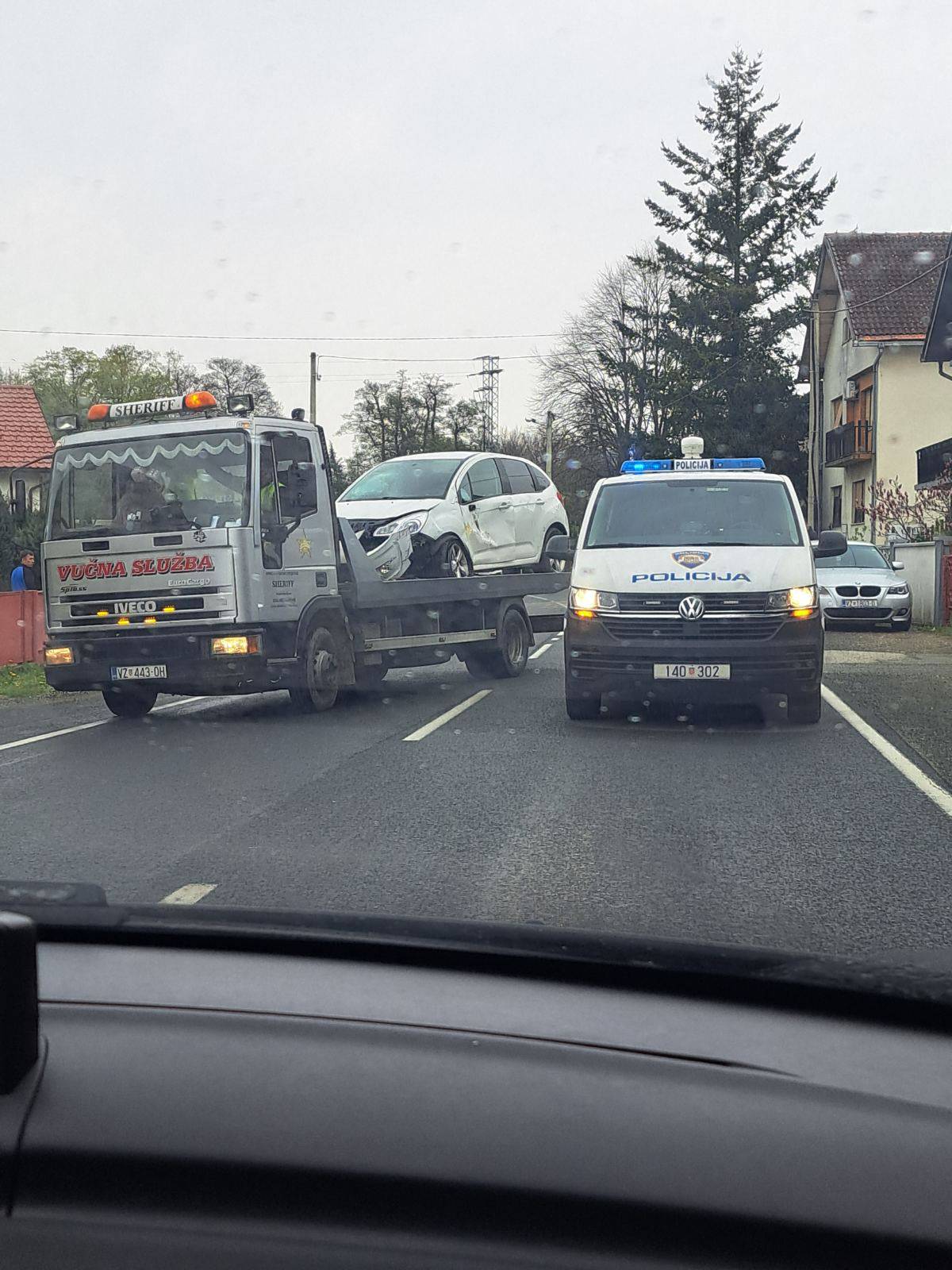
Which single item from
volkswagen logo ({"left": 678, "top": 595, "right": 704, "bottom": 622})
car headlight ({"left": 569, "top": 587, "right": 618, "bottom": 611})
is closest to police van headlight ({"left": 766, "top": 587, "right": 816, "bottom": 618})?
Result: volkswagen logo ({"left": 678, "top": 595, "right": 704, "bottom": 622})

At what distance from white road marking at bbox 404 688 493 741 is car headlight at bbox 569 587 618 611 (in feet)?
5.00

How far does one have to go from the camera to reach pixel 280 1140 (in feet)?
4.79

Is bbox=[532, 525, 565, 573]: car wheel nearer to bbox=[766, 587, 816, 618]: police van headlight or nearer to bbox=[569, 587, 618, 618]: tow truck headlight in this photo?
bbox=[569, 587, 618, 618]: tow truck headlight

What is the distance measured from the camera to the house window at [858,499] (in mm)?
48312

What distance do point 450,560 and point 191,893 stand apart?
9.24 metres

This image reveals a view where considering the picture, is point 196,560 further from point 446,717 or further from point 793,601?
point 793,601

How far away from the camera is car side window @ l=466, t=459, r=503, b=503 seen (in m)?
15.1

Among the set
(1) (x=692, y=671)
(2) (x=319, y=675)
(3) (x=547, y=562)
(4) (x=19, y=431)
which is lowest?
(2) (x=319, y=675)

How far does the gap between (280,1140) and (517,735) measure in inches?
357

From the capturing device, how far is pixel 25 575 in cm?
2031

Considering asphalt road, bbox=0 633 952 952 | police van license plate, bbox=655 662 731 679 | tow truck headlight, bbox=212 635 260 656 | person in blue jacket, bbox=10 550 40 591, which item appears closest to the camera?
asphalt road, bbox=0 633 952 952

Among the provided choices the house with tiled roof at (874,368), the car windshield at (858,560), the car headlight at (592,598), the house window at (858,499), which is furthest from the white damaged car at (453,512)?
the house window at (858,499)

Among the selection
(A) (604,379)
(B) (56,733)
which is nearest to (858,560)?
(B) (56,733)

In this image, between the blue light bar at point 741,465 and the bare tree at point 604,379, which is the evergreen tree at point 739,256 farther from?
the blue light bar at point 741,465
